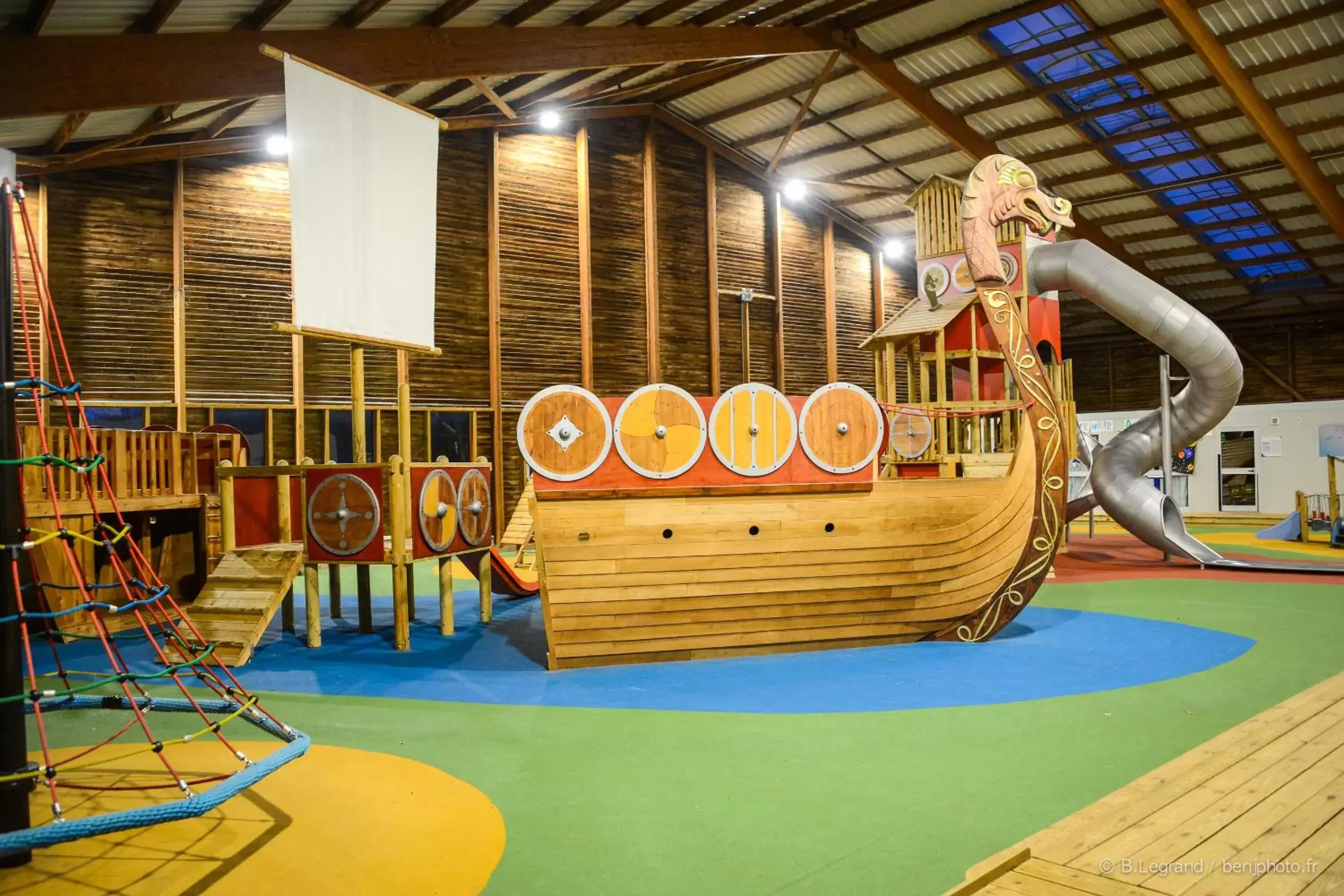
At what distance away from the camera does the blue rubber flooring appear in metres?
4.70

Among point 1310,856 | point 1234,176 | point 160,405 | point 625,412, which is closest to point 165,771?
point 625,412

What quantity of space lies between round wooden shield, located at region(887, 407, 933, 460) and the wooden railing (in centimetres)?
640

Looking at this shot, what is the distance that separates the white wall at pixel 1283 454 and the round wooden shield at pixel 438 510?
1441cm

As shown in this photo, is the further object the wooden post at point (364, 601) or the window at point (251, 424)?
the window at point (251, 424)

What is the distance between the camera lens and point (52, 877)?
2.63m

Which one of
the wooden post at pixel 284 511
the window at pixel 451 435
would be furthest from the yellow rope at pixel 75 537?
the window at pixel 451 435

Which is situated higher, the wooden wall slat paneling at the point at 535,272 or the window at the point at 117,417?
the wooden wall slat paneling at the point at 535,272

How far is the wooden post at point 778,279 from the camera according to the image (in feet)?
54.1

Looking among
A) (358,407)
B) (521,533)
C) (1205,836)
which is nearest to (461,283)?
(521,533)

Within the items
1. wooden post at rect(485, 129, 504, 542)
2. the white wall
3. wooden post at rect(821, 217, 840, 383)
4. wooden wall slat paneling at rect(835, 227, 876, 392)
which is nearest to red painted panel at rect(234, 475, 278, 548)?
wooden post at rect(485, 129, 504, 542)

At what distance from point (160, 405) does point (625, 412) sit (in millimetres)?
8843

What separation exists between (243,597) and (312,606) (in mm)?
504

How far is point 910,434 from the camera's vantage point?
877cm

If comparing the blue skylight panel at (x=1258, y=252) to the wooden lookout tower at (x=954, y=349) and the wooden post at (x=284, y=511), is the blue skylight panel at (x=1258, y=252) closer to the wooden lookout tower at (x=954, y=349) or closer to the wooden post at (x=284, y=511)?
the wooden lookout tower at (x=954, y=349)
